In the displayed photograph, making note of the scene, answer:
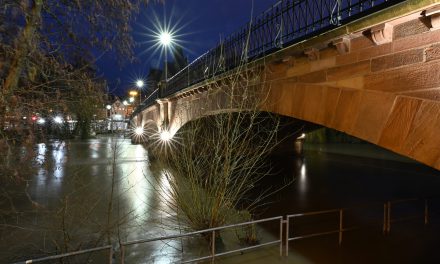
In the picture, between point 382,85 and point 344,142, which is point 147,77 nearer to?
point 344,142

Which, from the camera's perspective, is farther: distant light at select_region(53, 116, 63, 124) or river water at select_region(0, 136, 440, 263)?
river water at select_region(0, 136, 440, 263)

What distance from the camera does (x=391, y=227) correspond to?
1015 centimetres

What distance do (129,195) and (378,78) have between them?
34.4ft

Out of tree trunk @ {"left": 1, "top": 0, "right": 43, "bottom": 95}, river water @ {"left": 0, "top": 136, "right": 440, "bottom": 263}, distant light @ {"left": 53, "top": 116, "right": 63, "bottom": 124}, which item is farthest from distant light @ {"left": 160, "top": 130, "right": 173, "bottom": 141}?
tree trunk @ {"left": 1, "top": 0, "right": 43, "bottom": 95}

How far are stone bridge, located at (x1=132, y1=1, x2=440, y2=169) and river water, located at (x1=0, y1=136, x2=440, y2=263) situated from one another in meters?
3.48

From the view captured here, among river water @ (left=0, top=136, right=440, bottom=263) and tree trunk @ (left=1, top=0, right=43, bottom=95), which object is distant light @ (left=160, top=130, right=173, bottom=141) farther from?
tree trunk @ (left=1, top=0, right=43, bottom=95)

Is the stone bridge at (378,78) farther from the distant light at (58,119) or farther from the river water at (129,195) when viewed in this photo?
the distant light at (58,119)

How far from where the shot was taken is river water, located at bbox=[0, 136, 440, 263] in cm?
765

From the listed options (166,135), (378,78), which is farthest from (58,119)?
(166,135)

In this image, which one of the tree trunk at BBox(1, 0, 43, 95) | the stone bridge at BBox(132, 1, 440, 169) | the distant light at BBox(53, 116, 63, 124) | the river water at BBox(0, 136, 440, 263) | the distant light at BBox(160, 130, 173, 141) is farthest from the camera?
the distant light at BBox(160, 130, 173, 141)

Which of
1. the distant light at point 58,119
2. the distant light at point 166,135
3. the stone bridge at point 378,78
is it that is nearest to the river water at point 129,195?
the distant light at point 58,119

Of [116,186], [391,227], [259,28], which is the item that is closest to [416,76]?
[259,28]

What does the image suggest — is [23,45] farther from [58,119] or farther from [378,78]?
[378,78]

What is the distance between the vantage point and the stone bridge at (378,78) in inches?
169
